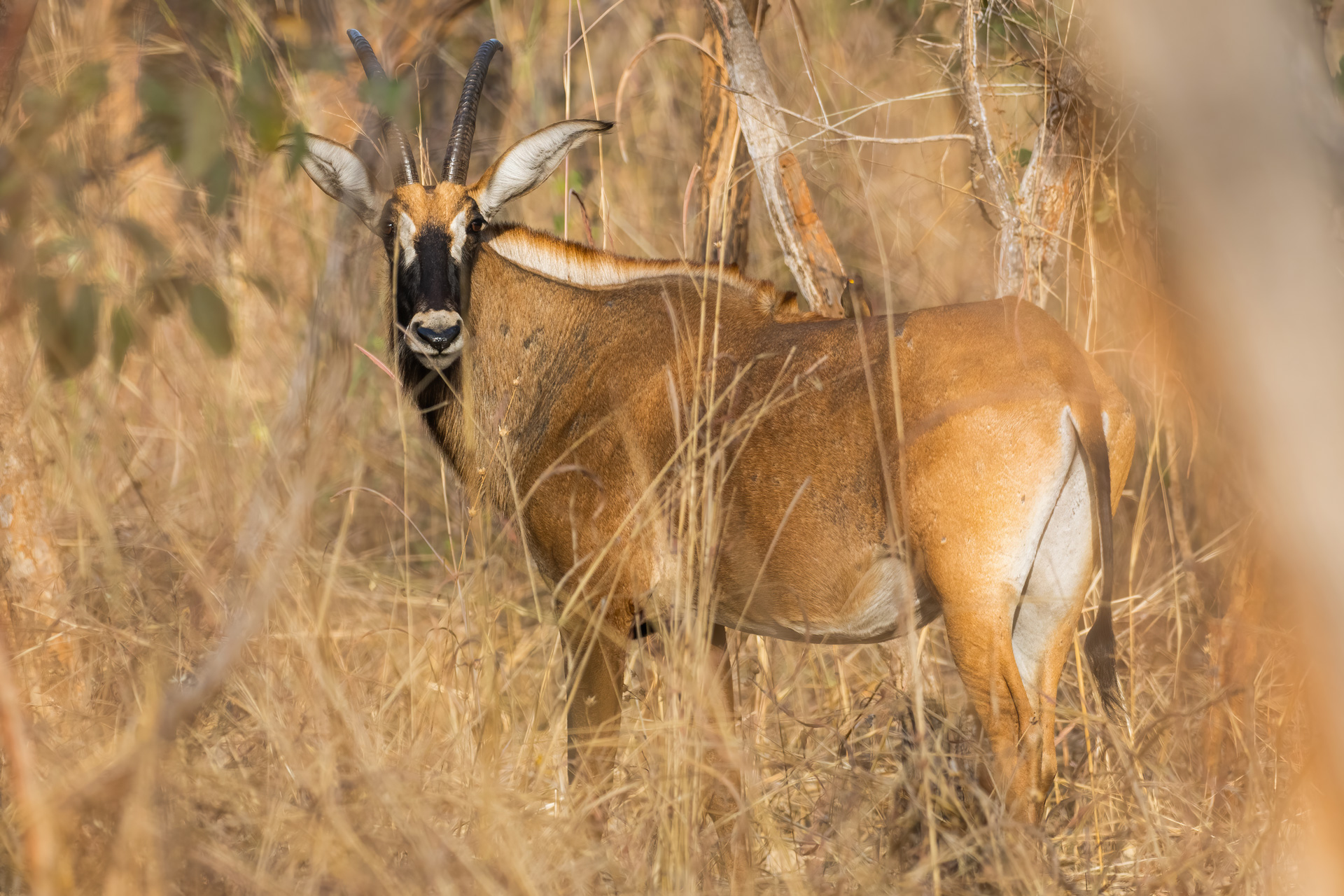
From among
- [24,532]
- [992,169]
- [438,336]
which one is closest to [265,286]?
[438,336]

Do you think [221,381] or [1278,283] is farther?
[221,381]

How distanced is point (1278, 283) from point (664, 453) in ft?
8.85

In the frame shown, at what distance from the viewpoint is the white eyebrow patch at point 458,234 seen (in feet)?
13.8

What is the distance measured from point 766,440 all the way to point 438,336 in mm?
1126

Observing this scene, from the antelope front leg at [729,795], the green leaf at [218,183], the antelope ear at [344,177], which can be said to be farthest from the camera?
the antelope ear at [344,177]

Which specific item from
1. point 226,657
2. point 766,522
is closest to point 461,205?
point 766,522

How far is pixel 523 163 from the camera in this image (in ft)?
14.4

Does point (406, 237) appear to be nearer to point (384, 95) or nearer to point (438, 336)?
point (438, 336)

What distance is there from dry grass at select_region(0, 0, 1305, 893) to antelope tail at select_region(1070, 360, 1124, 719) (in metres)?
0.22

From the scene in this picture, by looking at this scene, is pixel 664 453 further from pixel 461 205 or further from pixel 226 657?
pixel 226 657

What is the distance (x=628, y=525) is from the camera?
12.1 feet

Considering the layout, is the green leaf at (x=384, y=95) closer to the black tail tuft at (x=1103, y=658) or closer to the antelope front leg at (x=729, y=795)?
the antelope front leg at (x=729, y=795)

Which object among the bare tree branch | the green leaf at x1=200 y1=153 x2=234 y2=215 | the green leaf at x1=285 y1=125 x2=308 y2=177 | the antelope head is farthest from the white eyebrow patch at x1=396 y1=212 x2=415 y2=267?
the green leaf at x1=200 y1=153 x2=234 y2=215

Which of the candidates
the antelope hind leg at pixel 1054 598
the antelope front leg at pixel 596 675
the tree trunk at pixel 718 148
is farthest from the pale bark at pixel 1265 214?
the tree trunk at pixel 718 148
